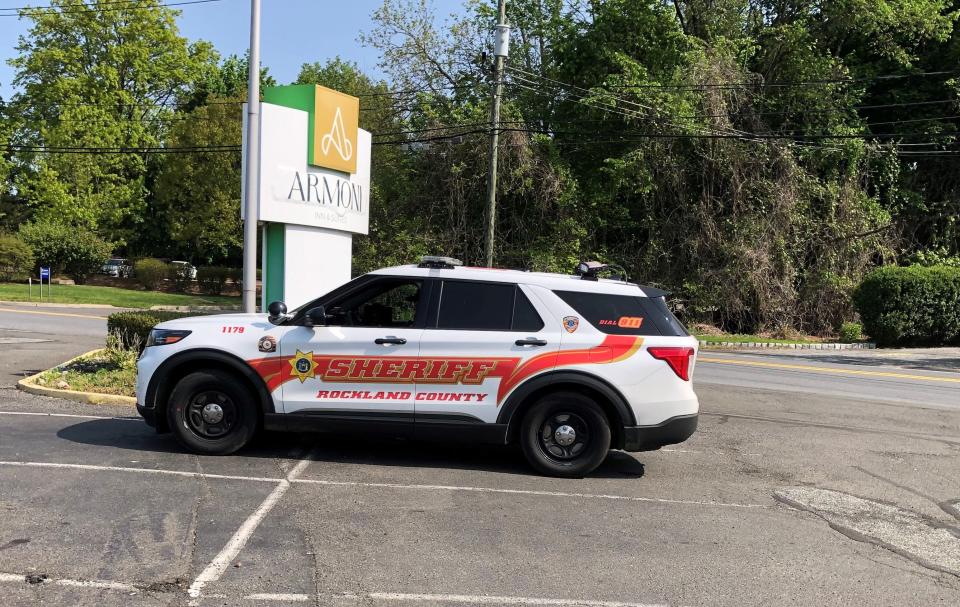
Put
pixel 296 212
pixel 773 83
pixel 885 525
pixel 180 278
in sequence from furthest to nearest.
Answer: pixel 180 278
pixel 773 83
pixel 296 212
pixel 885 525

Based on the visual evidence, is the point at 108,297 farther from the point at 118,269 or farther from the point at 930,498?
the point at 930,498

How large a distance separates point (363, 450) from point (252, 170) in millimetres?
5433

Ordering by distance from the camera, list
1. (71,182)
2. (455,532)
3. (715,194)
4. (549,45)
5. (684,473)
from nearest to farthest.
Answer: (455,532) < (684,473) < (715,194) < (549,45) < (71,182)

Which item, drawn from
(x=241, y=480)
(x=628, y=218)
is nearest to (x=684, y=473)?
(x=241, y=480)

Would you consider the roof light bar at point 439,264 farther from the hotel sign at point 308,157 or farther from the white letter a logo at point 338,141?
the white letter a logo at point 338,141

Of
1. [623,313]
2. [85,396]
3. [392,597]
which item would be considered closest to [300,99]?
[85,396]

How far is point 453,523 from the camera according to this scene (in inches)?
203

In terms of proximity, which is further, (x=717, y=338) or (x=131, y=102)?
(x=131, y=102)

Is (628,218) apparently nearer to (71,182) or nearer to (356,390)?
(356,390)

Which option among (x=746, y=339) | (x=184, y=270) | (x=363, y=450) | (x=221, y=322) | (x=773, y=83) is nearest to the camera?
(x=221, y=322)

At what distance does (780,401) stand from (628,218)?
51.6 ft

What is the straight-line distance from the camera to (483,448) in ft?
24.6

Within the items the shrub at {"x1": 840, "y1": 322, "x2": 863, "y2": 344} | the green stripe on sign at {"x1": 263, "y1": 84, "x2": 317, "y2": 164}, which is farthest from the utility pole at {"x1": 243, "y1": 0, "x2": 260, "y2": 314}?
the shrub at {"x1": 840, "y1": 322, "x2": 863, "y2": 344}

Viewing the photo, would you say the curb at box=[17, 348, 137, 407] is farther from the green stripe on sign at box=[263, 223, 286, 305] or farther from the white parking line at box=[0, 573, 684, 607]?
the white parking line at box=[0, 573, 684, 607]
